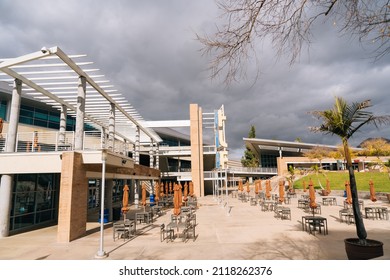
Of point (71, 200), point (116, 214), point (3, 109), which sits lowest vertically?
point (116, 214)

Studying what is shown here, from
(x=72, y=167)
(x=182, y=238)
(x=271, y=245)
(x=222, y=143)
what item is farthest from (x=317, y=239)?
(x=222, y=143)

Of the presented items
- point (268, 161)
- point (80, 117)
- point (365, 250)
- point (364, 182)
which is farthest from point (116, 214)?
point (268, 161)

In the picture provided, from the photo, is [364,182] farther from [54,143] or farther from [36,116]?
[36,116]

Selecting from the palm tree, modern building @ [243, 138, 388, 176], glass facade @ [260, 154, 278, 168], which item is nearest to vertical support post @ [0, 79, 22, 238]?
the palm tree


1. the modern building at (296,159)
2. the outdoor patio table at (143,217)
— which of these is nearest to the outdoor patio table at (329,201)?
the outdoor patio table at (143,217)

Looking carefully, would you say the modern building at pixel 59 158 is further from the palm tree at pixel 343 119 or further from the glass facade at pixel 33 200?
the palm tree at pixel 343 119

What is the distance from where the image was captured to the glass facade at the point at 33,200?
1398 cm

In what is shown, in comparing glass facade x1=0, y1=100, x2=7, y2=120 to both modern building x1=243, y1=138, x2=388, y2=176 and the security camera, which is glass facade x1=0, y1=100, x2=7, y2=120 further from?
modern building x1=243, y1=138, x2=388, y2=176

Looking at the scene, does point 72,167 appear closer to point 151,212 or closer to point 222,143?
point 151,212

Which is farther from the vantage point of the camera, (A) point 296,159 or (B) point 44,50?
(A) point 296,159

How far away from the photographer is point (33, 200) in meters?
15.3

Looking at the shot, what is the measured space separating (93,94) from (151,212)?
9.08 m

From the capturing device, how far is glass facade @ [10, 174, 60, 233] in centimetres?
1398

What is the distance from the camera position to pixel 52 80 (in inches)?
579
